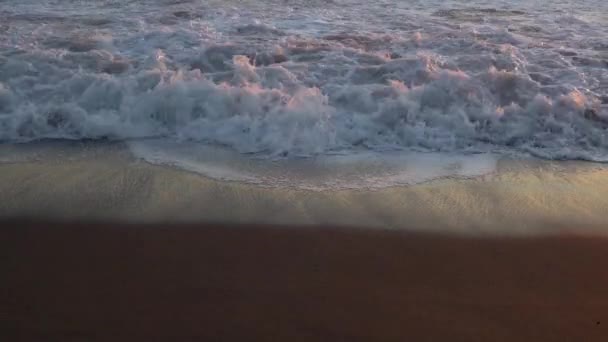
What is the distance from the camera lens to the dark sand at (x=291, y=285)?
3002 millimetres

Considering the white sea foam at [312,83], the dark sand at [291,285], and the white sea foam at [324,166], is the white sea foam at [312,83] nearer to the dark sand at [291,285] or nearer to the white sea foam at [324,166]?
the white sea foam at [324,166]

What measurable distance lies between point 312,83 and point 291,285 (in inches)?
122

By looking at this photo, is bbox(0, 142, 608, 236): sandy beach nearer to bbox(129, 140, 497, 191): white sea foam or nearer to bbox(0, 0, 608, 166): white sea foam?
bbox(129, 140, 497, 191): white sea foam

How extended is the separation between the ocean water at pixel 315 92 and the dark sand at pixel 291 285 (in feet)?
3.00

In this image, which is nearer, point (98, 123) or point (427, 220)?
point (427, 220)

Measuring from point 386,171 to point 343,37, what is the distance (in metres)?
3.36

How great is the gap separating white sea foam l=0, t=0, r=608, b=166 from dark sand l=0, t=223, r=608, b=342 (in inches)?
54.9

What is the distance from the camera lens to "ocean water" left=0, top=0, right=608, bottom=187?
505cm

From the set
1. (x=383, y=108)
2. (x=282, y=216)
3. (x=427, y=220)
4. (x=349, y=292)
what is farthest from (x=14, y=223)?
(x=383, y=108)

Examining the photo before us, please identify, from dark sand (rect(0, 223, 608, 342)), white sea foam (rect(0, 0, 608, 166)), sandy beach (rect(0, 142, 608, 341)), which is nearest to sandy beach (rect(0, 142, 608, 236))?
sandy beach (rect(0, 142, 608, 341))

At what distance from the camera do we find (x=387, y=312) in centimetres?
312

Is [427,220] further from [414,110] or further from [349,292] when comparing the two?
[414,110]

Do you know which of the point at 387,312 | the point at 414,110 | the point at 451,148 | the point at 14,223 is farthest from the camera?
the point at 414,110

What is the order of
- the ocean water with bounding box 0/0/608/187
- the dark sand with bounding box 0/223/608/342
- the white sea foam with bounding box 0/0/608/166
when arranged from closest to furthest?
the dark sand with bounding box 0/223/608/342 → the ocean water with bounding box 0/0/608/187 → the white sea foam with bounding box 0/0/608/166
